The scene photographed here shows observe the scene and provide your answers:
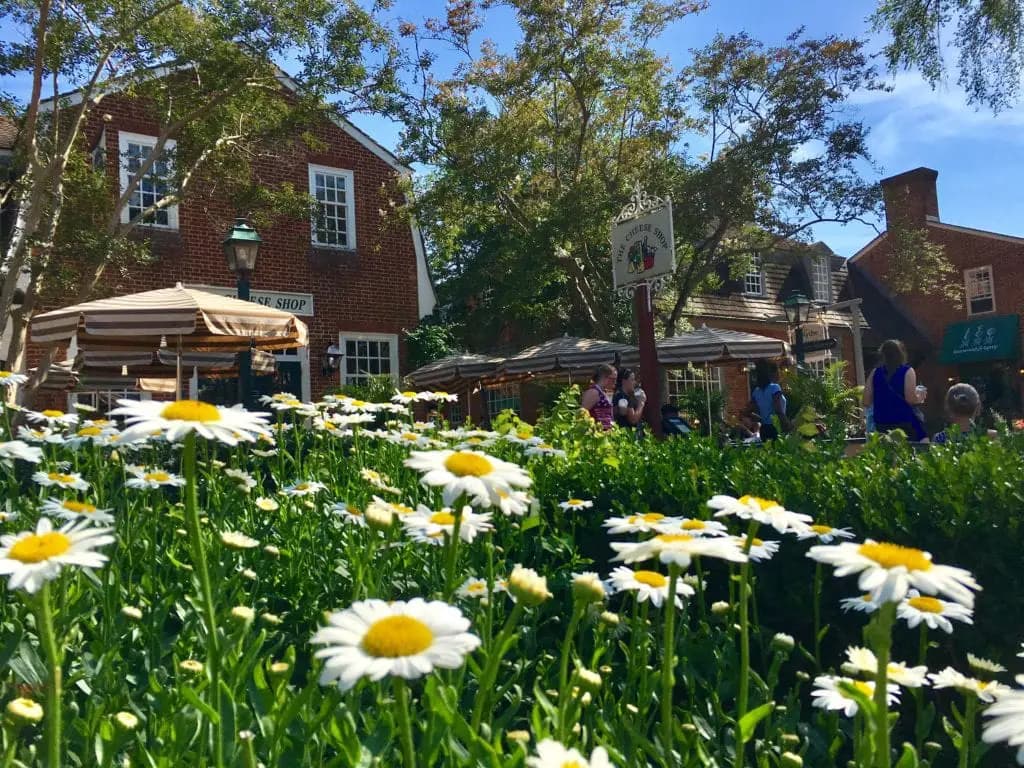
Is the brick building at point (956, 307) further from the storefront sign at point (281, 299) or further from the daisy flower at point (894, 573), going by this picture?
the daisy flower at point (894, 573)

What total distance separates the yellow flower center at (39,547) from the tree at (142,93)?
10745 millimetres

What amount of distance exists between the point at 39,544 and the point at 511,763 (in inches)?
34.0

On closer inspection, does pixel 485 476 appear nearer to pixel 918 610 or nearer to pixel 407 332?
pixel 918 610

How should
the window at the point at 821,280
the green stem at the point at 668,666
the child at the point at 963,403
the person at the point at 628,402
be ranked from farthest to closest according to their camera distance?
1. the window at the point at 821,280
2. the person at the point at 628,402
3. the child at the point at 963,403
4. the green stem at the point at 668,666

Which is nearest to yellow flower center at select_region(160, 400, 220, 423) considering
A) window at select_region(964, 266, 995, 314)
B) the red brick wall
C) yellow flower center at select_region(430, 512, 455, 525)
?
yellow flower center at select_region(430, 512, 455, 525)

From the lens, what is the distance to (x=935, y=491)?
281 centimetres

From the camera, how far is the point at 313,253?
661 inches

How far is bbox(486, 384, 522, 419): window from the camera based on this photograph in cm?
2141

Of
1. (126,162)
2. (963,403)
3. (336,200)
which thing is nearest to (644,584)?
(963,403)

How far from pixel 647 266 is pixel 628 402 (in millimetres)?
1461

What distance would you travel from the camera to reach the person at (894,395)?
644 centimetres

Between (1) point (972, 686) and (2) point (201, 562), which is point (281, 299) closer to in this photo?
(2) point (201, 562)

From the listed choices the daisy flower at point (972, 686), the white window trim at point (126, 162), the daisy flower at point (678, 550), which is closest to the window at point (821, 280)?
the white window trim at point (126, 162)

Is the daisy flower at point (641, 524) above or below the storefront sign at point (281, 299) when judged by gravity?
below
